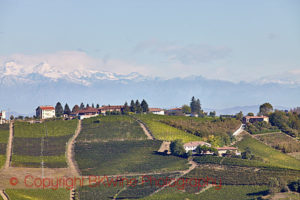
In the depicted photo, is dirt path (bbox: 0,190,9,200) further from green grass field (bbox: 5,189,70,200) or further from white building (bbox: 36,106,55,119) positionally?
white building (bbox: 36,106,55,119)

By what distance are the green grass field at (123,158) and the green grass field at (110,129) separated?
4487 mm

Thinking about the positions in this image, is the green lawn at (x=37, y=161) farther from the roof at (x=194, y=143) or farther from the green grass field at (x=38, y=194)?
the roof at (x=194, y=143)

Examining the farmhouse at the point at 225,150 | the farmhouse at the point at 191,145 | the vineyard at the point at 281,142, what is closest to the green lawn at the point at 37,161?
the farmhouse at the point at 191,145

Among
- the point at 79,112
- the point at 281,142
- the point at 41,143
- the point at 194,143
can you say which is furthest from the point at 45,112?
the point at 281,142

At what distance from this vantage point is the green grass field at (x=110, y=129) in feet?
465

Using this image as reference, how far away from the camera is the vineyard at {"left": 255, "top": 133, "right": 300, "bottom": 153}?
141m

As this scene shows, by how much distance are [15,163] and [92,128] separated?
111 ft

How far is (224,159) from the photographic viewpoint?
11906cm

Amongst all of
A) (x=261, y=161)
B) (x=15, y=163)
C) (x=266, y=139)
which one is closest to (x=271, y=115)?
(x=266, y=139)

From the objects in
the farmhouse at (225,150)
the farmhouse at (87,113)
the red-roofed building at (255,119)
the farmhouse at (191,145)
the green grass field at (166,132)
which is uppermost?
the farmhouse at (87,113)

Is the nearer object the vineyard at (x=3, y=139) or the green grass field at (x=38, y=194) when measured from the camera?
the green grass field at (x=38, y=194)

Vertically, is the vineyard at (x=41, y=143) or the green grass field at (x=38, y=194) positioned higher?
the vineyard at (x=41, y=143)

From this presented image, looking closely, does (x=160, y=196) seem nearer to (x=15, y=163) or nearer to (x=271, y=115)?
(x=15, y=163)

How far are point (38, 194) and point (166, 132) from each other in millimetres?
50709
